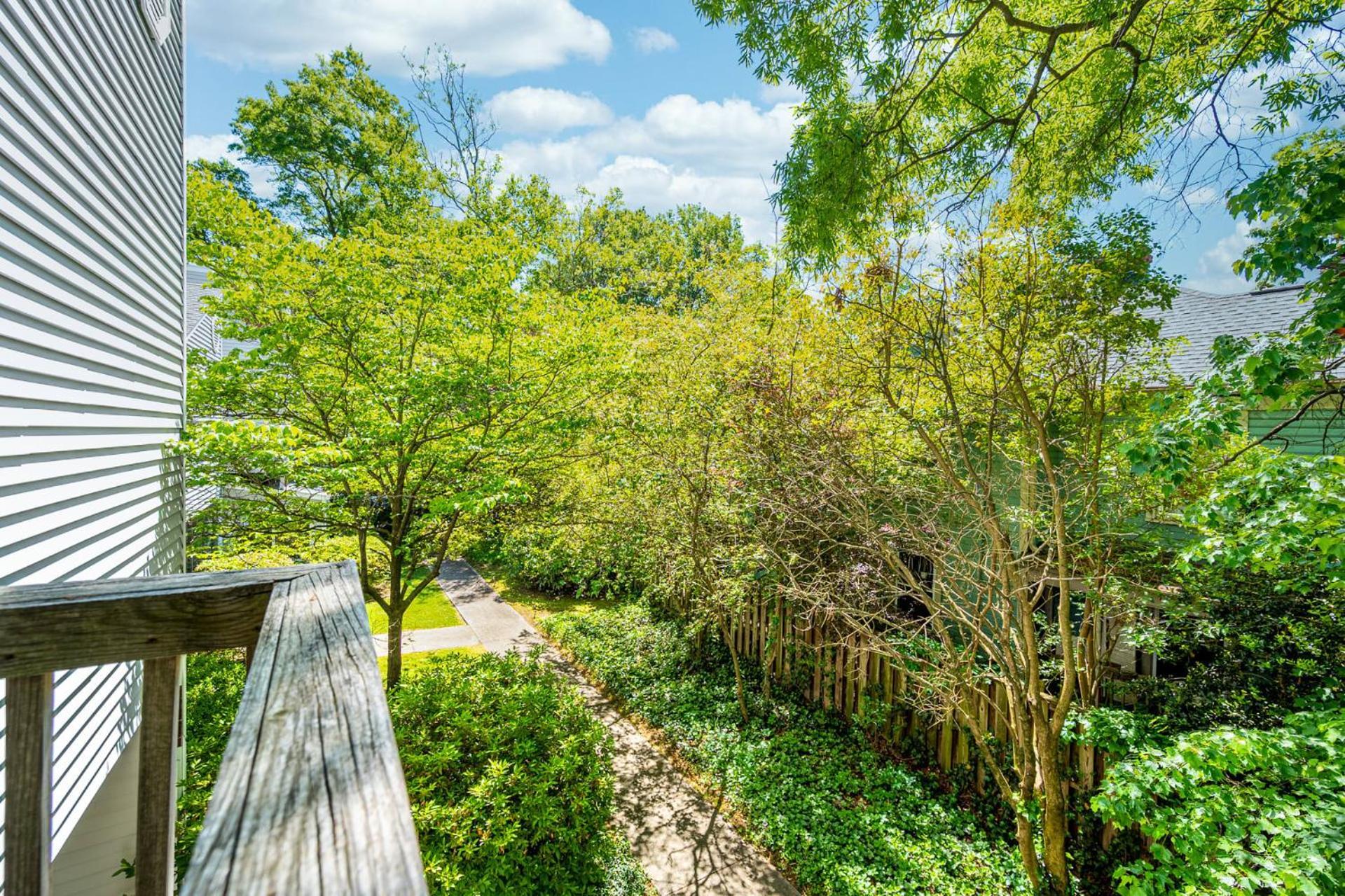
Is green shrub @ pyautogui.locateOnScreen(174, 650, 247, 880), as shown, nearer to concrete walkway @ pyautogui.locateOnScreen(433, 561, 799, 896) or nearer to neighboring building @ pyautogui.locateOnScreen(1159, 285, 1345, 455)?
concrete walkway @ pyautogui.locateOnScreen(433, 561, 799, 896)

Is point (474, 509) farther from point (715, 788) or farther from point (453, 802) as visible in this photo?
point (715, 788)

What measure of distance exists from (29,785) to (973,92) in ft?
17.0

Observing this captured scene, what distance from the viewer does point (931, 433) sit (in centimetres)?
473

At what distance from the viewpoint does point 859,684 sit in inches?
252

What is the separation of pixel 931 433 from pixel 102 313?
5.31m

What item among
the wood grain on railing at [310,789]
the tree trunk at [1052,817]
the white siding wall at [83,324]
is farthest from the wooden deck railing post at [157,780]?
the tree trunk at [1052,817]

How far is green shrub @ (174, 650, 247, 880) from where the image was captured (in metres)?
3.34

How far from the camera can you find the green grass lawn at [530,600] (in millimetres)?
11336

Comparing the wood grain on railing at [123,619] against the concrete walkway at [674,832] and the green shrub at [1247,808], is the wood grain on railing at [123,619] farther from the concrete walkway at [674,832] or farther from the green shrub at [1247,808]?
the concrete walkway at [674,832]

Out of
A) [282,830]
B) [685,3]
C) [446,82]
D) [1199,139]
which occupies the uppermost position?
[446,82]

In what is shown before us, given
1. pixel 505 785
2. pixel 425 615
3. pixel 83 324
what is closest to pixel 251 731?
pixel 83 324

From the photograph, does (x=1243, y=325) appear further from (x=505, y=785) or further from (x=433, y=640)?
(x=433, y=640)

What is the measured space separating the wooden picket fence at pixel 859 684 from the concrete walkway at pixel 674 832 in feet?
5.88

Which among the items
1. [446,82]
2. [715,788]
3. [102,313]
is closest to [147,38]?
[102,313]
